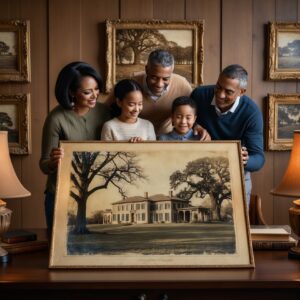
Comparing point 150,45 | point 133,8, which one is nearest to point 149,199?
point 150,45

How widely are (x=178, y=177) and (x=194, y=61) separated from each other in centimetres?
189

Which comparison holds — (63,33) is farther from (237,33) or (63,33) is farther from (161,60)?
(161,60)

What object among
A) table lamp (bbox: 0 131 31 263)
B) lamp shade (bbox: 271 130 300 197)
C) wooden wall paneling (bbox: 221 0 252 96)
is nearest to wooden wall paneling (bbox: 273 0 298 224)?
wooden wall paneling (bbox: 221 0 252 96)

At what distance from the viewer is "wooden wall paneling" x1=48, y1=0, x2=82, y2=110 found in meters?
3.67

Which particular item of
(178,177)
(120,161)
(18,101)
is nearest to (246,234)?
(178,177)

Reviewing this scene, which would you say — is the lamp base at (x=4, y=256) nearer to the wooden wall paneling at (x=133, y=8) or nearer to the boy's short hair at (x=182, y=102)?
the boy's short hair at (x=182, y=102)

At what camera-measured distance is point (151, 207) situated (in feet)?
6.25

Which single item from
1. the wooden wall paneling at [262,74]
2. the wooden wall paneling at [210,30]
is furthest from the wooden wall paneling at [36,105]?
the wooden wall paneling at [262,74]

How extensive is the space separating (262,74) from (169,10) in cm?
78

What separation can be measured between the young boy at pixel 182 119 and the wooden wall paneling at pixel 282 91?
153cm

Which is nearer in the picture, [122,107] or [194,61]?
[122,107]

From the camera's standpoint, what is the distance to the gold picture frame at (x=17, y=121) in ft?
12.0

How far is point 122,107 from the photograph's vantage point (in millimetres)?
2348

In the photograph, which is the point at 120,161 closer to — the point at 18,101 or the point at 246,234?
the point at 246,234
